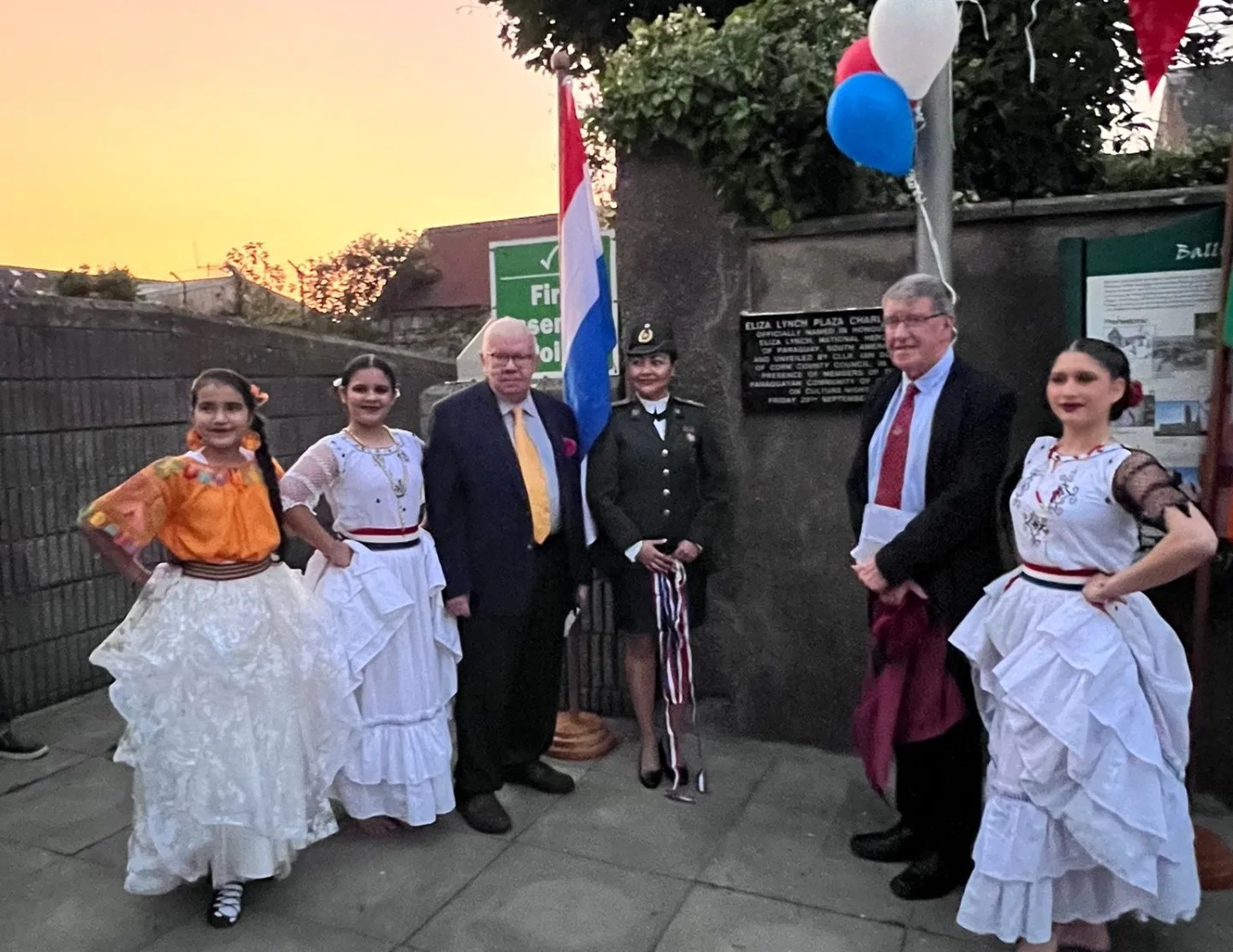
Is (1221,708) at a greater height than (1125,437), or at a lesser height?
lesser

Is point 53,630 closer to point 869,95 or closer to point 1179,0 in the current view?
point 869,95

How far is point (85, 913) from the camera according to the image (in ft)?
10.4

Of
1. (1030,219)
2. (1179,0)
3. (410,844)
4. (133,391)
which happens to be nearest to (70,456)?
(133,391)

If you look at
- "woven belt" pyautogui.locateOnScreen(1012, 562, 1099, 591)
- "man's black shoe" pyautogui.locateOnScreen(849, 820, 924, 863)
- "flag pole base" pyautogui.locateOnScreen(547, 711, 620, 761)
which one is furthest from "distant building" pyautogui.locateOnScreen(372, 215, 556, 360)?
"woven belt" pyautogui.locateOnScreen(1012, 562, 1099, 591)

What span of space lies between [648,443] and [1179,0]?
2.32m

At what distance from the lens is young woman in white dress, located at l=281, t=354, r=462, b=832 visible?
3.55 m

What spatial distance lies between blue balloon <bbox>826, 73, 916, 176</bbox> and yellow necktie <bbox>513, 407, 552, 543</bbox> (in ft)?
5.26

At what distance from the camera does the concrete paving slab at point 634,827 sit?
3.51m

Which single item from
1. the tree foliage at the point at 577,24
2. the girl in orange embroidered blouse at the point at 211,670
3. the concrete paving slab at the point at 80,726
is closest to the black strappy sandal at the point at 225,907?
the girl in orange embroidered blouse at the point at 211,670

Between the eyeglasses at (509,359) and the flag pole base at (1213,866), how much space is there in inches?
115

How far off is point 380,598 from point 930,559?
192 cm

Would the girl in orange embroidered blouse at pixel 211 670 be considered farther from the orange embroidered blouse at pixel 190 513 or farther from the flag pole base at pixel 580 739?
the flag pole base at pixel 580 739

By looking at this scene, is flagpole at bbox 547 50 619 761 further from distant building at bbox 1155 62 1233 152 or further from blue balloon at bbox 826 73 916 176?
distant building at bbox 1155 62 1233 152

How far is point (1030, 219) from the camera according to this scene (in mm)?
3883
